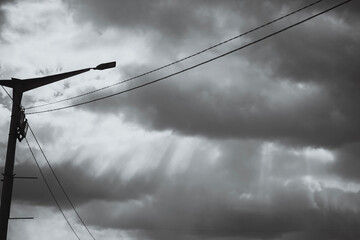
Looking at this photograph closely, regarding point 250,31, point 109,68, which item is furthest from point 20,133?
point 250,31

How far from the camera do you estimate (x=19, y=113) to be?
18672mm

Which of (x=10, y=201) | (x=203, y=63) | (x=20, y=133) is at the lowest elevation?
(x=10, y=201)

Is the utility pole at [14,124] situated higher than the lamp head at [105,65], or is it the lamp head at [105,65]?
the lamp head at [105,65]

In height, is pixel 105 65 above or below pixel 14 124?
above

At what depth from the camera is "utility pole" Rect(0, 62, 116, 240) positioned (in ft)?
55.1

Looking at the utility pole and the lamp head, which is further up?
the lamp head

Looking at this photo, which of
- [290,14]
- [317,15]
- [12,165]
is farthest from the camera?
[12,165]

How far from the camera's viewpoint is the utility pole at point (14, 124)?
16.8m

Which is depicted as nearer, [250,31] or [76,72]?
[250,31]

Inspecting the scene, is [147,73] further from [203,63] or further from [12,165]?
[12,165]

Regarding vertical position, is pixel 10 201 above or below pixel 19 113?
below

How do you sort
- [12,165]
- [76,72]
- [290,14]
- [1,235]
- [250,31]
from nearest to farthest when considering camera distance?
[290,14], [250,31], [1,235], [12,165], [76,72]

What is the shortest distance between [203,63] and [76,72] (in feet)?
25.8

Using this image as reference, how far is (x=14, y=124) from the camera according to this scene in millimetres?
18391
